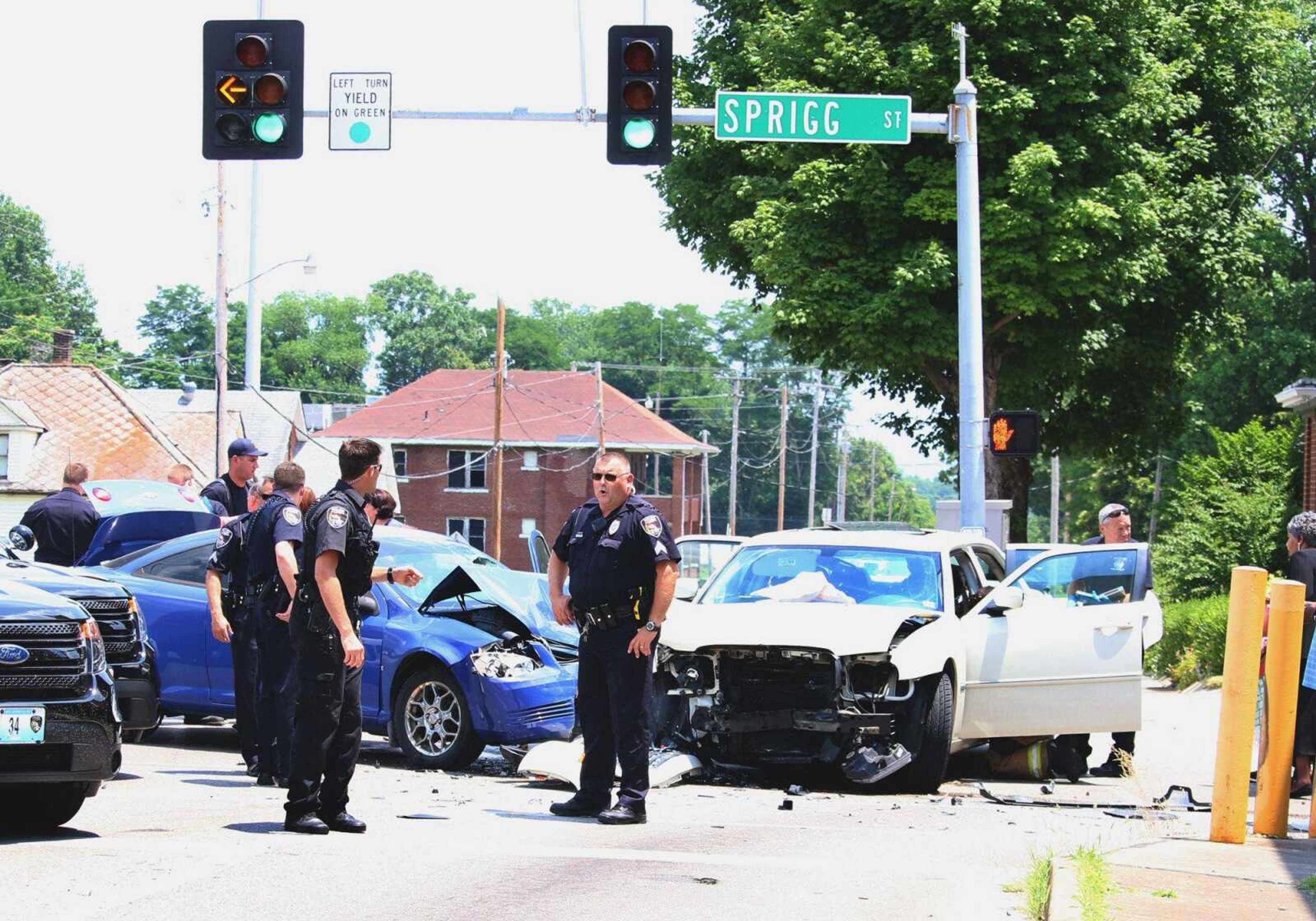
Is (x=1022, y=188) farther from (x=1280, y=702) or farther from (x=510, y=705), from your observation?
(x=1280, y=702)

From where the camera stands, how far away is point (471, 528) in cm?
7225

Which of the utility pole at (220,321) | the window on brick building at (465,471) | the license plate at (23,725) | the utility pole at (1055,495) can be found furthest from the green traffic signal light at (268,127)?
the utility pole at (1055,495)

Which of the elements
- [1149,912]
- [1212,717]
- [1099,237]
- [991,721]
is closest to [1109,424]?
[1099,237]

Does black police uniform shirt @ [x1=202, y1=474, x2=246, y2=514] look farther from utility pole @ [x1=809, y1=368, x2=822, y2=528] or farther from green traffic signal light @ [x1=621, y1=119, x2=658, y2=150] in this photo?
utility pole @ [x1=809, y1=368, x2=822, y2=528]

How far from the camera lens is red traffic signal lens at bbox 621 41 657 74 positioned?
1486 centimetres

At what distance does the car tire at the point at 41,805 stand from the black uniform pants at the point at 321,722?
3.29ft

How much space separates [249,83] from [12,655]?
8003 mm

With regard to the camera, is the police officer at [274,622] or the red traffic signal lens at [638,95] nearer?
the police officer at [274,622]

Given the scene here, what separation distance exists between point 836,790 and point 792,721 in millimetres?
735

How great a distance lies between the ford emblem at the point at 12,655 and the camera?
7.83 meters

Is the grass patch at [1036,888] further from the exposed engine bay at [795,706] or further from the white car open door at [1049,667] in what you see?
the white car open door at [1049,667]

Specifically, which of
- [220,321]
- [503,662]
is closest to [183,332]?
[220,321]

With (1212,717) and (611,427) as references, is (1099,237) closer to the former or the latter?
(1212,717)

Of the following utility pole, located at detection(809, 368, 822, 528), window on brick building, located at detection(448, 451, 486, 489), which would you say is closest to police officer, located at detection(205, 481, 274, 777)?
window on brick building, located at detection(448, 451, 486, 489)
